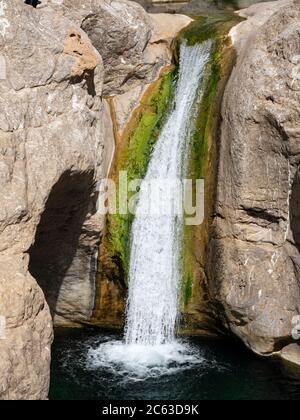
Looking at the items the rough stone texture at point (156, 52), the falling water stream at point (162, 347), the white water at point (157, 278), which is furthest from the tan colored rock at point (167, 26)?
the white water at point (157, 278)

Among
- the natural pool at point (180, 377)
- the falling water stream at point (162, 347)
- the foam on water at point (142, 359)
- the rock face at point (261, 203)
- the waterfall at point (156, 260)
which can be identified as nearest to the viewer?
the natural pool at point (180, 377)

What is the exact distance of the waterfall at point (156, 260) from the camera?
1312 centimetres

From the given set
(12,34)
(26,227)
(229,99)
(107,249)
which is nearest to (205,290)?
(107,249)

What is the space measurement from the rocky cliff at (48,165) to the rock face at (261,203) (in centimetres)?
283

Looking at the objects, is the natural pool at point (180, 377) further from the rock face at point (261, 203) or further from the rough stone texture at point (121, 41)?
the rough stone texture at point (121, 41)

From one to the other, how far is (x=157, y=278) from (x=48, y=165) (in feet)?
15.1

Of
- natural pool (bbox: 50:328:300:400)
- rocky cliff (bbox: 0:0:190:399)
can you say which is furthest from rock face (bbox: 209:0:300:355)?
rocky cliff (bbox: 0:0:190:399)

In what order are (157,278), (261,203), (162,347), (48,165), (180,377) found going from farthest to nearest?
(157,278) < (162,347) < (261,203) < (180,377) < (48,165)

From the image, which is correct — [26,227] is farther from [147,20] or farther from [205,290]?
[147,20]

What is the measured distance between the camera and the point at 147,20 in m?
15.2

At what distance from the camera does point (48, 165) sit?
973 centimetres

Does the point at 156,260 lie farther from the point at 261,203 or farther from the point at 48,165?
the point at 48,165

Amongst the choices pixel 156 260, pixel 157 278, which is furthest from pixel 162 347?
pixel 156 260

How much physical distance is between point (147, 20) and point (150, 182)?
4424mm
